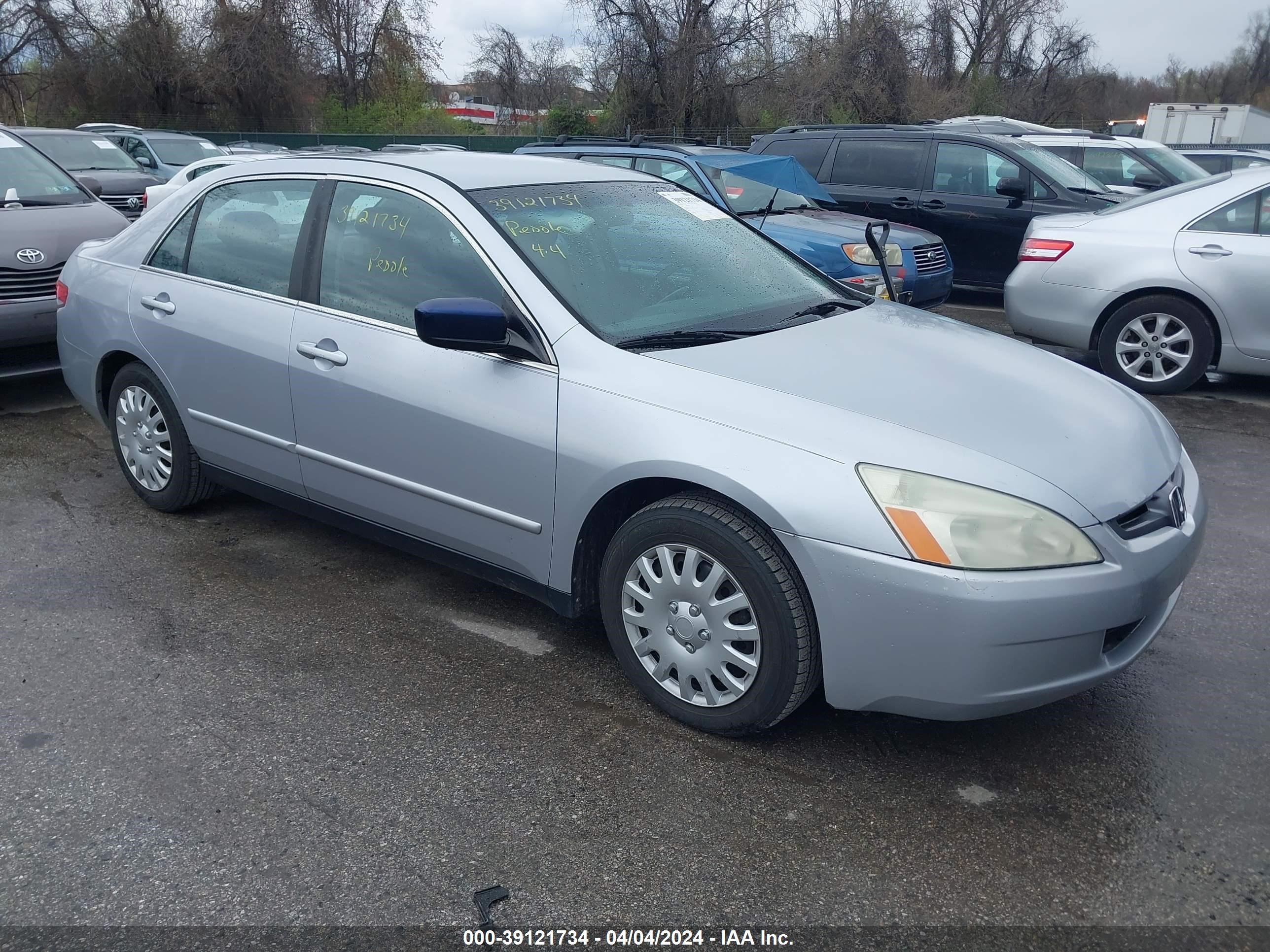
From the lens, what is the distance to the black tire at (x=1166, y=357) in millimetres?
6984

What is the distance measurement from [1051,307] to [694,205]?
405 cm

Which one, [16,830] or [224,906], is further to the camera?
[16,830]

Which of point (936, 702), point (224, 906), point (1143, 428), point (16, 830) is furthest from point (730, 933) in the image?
point (1143, 428)

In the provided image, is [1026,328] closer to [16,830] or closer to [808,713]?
[808,713]

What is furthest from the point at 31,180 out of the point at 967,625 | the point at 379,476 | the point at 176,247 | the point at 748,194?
the point at 967,625

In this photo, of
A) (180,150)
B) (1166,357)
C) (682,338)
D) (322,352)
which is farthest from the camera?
(180,150)

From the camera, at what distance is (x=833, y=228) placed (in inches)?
340

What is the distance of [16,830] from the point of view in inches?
108

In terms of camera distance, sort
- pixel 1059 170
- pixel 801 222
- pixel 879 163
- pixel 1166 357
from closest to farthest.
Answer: pixel 1166 357 < pixel 801 222 < pixel 1059 170 < pixel 879 163

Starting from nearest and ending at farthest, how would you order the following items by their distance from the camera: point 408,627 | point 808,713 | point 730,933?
1. point 730,933
2. point 808,713
3. point 408,627

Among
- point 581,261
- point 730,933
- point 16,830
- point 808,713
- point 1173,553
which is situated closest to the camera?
point 730,933

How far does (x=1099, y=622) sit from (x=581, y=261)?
1.97 metres

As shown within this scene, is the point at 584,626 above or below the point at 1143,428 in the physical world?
below

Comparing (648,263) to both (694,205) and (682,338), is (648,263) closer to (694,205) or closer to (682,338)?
(682,338)
